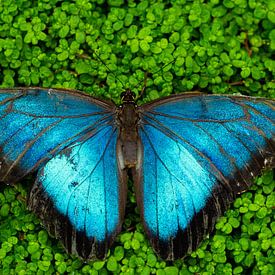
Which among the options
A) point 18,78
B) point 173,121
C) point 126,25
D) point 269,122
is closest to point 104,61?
point 126,25

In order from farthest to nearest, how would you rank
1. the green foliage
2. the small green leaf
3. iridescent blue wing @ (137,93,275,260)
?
1. the green foliage
2. the small green leaf
3. iridescent blue wing @ (137,93,275,260)

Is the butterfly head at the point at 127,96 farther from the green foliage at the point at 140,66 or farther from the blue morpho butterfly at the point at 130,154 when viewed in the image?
the green foliage at the point at 140,66

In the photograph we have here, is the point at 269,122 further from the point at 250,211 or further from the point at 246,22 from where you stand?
the point at 246,22

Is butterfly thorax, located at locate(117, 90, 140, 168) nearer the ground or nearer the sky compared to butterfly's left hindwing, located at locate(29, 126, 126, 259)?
nearer the sky

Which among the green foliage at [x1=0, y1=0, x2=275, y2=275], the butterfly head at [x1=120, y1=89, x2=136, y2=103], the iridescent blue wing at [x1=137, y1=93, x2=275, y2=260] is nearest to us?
the iridescent blue wing at [x1=137, y1=93, x2=275, y2=260]

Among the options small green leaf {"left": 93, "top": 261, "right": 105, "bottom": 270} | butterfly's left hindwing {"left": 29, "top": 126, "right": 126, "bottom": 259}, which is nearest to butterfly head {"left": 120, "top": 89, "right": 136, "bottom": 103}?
butterfly's left hindwing {"left": 29, "top": 126, "right": 126, "bottom": 259}

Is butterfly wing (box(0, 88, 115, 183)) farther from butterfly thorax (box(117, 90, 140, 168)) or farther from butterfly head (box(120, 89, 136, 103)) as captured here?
butterfly head (box(120, 89, 136, 103))

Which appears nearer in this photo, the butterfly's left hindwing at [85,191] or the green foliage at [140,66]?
the butterfly's left hindwing at [85,191]

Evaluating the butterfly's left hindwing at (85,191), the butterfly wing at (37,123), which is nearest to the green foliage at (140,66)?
the butterfly's left hindwing at (85,191)
